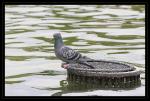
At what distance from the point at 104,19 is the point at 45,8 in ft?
13.0

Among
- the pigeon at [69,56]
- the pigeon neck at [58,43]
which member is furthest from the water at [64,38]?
the pigeon neck at [58,43]

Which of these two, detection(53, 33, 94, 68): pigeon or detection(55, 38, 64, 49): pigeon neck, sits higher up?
detection(55, 38, 64, 49): pigeon neck

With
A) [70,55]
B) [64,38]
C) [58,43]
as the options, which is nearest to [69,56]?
[70,55]

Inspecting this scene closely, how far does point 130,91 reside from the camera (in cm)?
1102

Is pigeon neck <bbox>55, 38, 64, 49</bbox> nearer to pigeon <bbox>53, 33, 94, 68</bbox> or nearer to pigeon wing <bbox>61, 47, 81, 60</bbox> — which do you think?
pigeon <bbox>53, 33, 94, 68</bbox>

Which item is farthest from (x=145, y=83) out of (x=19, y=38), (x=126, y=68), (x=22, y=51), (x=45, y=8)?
(x=45, y=8)

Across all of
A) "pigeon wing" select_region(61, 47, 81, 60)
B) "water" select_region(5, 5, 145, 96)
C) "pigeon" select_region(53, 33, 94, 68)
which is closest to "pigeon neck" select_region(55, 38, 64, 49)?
"pigeon" select_region(53, 33, 94, 68)

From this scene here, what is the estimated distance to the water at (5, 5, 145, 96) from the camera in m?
11.7

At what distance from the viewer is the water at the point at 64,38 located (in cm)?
1170

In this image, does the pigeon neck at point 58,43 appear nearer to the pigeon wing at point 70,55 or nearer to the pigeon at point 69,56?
the pigeon at point 69,56

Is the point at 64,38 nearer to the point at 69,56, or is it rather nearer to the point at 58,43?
the point at 58,43

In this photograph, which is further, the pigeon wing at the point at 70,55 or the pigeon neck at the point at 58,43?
the pigeon neck at the point at 58,43

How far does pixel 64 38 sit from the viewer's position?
16969 millimetres
